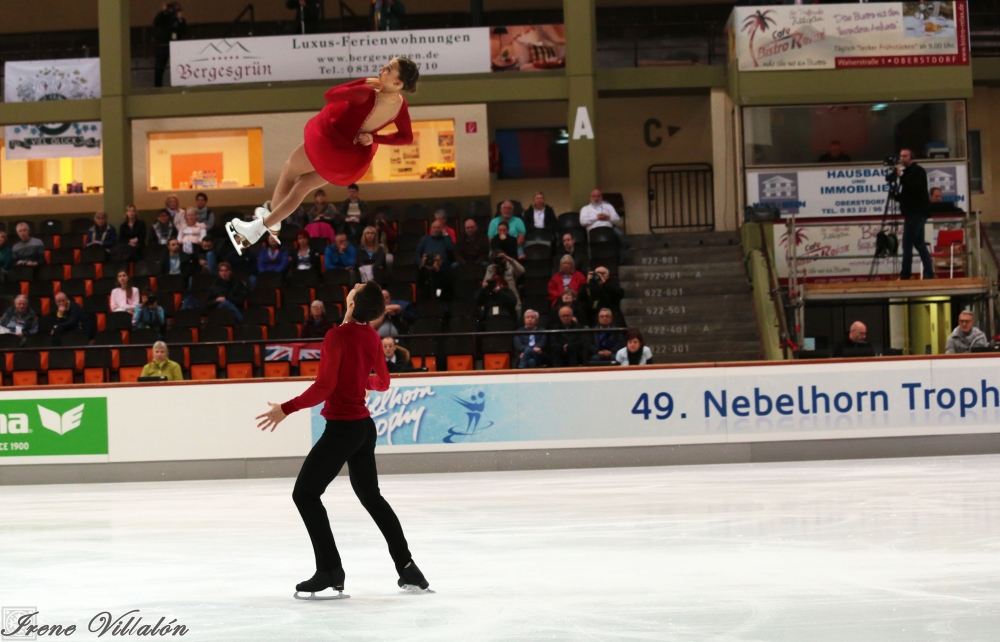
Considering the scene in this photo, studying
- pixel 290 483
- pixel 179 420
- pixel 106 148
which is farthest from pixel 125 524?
pixel 106 148

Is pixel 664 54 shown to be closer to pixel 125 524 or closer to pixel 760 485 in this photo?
pixel 760 485

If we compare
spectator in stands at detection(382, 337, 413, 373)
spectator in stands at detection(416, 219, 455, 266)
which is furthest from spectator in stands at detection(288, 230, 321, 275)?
spectator in stands at detection(382, 337, 413, 373)

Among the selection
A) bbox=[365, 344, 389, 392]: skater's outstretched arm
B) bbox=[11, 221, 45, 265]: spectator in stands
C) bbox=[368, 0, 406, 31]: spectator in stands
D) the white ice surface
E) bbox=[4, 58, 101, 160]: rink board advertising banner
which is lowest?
the white ice surface

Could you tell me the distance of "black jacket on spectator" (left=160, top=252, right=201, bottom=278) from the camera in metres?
15.7

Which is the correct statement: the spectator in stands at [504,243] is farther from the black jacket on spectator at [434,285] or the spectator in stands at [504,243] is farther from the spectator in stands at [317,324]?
the spectator in stands at [317,324]

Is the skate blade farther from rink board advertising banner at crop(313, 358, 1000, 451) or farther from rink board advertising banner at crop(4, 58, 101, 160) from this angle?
rink board advertising banner at crop(4, 58, 101, 160)

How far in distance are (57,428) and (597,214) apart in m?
8.21

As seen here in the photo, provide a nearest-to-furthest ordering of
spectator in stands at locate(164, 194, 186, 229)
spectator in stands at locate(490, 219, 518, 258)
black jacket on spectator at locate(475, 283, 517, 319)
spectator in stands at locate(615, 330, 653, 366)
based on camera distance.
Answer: spectator in stands at locate(615, 330, 653, 366) < black jacket on spectator at locate(475, 283, 517, 319) < spectator in stands at locate(490, 219, 518, 258) < spectator in stands at locate(164, 194, 186, 229)

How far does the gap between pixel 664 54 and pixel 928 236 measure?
21.2 feet

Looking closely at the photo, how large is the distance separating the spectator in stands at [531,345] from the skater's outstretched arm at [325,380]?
7.12 m

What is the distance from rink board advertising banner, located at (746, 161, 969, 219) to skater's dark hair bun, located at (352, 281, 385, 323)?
45.5 feet

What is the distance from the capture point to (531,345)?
12445 mm

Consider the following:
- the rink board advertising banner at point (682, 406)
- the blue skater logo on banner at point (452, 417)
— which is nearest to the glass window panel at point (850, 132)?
the rink board advertising banner at point (682, 406)

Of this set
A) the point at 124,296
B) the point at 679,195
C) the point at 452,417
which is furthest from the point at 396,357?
the point at 679,195
